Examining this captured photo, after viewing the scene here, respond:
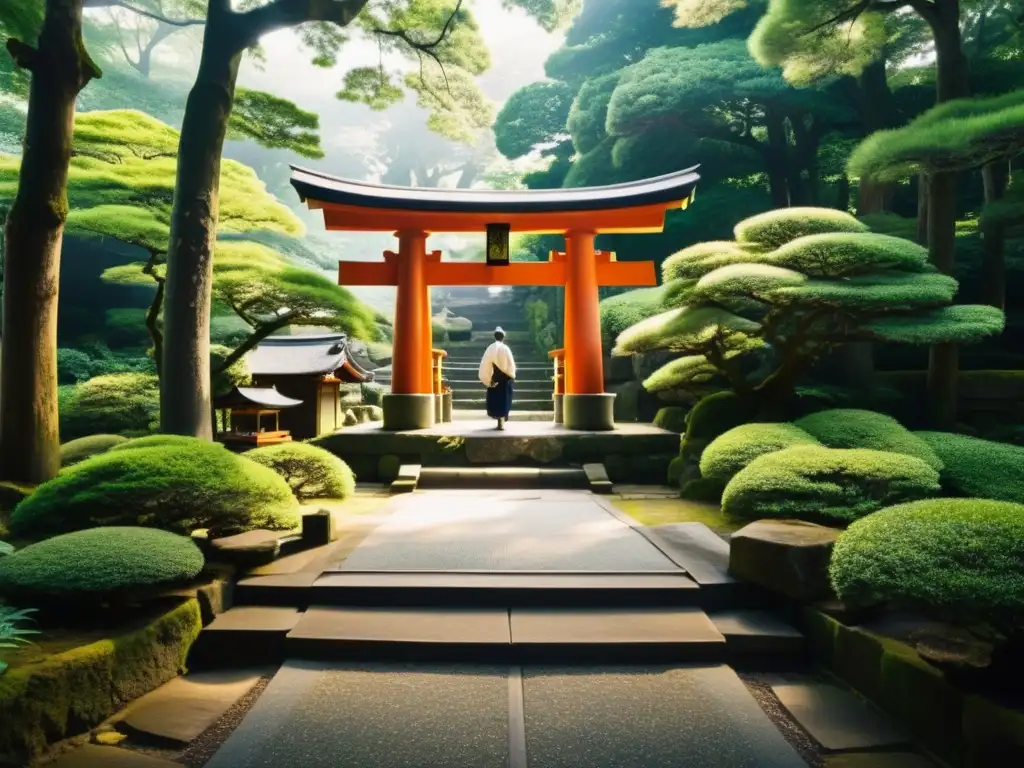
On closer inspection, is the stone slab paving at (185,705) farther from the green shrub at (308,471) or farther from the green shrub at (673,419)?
the green shrub at (673,419)

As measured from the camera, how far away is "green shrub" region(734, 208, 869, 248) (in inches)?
289

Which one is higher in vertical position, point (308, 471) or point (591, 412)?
point (591, 412)

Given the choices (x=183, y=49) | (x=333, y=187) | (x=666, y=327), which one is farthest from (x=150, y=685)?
(x=183, y=49)

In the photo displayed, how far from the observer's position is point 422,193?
970 centimetres

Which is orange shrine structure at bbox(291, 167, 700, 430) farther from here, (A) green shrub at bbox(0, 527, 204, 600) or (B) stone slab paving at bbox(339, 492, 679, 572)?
(A) green shrub at bbox(0, 527, 204, 600)

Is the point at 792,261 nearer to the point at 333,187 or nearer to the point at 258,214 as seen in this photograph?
the point at 333,187

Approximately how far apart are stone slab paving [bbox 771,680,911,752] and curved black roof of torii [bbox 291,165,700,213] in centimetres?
755

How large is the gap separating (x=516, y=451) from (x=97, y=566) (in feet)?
19.0

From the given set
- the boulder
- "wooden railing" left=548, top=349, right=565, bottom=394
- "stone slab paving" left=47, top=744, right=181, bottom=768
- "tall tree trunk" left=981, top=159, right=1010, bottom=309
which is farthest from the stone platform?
"tall tree trunk" left=981, top=159, right=1010, bottom=309

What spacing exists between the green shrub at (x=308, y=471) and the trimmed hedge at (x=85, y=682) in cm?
317

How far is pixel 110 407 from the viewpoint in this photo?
11.1 metres

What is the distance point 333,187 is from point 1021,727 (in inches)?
369

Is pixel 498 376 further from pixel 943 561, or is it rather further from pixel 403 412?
pixel 943 561

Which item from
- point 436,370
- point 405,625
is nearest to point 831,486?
point 405,625
